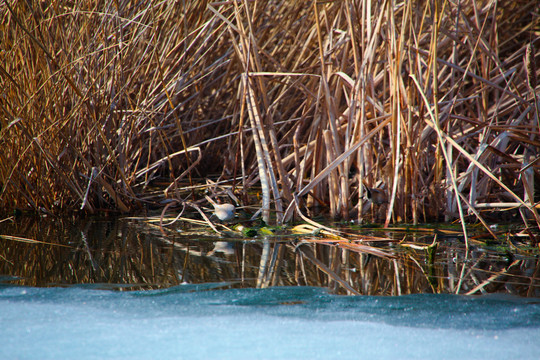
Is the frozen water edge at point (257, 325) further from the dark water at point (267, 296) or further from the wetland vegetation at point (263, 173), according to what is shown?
the wetland vegetation at point (263, 173)

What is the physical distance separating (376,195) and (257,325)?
924 millimetres

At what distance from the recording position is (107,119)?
1817 millimetres

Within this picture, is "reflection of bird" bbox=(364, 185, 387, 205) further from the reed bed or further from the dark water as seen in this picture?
the dark water

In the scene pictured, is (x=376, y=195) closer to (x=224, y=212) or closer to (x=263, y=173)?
(x=263, y=173)

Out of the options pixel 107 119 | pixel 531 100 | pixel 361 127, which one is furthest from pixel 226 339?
pixel 531 100

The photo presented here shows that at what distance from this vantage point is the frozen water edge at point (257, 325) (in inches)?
32.5

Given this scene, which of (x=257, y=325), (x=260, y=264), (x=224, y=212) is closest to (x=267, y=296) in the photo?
(x=257, y=325)

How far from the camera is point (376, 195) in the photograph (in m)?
1.74

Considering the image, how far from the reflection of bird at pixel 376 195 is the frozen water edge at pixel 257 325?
680 mm

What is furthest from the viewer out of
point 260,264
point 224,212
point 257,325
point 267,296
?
point 224,212

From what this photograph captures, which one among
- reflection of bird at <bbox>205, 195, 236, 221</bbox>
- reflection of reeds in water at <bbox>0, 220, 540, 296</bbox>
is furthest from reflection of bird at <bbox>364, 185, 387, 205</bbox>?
reflection of bird at <bbox>205, 195, 236, 221</bbox>

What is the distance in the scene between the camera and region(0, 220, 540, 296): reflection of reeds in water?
1166 mm

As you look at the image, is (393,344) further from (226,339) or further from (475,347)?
(226,339)

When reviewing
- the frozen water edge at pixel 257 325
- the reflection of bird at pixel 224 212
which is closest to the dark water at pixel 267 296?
the frozen water edge at pixel 257 325
